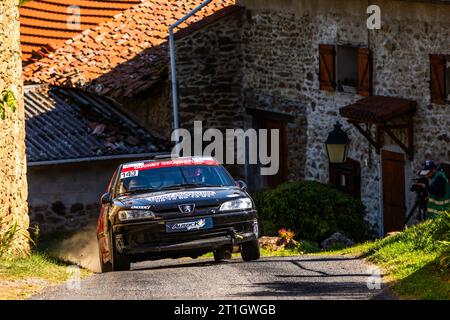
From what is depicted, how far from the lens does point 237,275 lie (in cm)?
1329

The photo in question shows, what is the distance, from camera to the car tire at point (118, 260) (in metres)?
14.6

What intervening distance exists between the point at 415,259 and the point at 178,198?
296 cm

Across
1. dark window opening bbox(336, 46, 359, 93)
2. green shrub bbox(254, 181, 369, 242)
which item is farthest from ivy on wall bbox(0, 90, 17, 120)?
dark window opening bbox(336, 46, 359, 93)

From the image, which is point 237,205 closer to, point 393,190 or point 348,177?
point 393,190

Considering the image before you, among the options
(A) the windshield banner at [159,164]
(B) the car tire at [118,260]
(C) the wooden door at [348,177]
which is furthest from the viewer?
(C) the wooden door at [348,177]

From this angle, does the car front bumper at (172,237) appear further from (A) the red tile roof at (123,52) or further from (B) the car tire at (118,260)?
(A) the red tile roof at (123,52)

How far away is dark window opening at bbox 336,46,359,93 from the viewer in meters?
23.7

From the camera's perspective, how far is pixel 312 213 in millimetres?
21312

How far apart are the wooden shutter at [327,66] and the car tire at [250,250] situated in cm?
907

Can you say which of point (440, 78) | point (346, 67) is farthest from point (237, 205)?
point (346, 67)

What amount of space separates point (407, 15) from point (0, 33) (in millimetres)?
7980

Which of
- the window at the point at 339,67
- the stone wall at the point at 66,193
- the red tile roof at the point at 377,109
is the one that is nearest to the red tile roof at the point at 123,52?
the stone wall at the point at 66,193

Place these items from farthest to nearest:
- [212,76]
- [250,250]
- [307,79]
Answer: [212,76] → [307,79] → [250,250]

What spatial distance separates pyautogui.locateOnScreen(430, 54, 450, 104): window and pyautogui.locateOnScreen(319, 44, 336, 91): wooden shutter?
3.86 m
